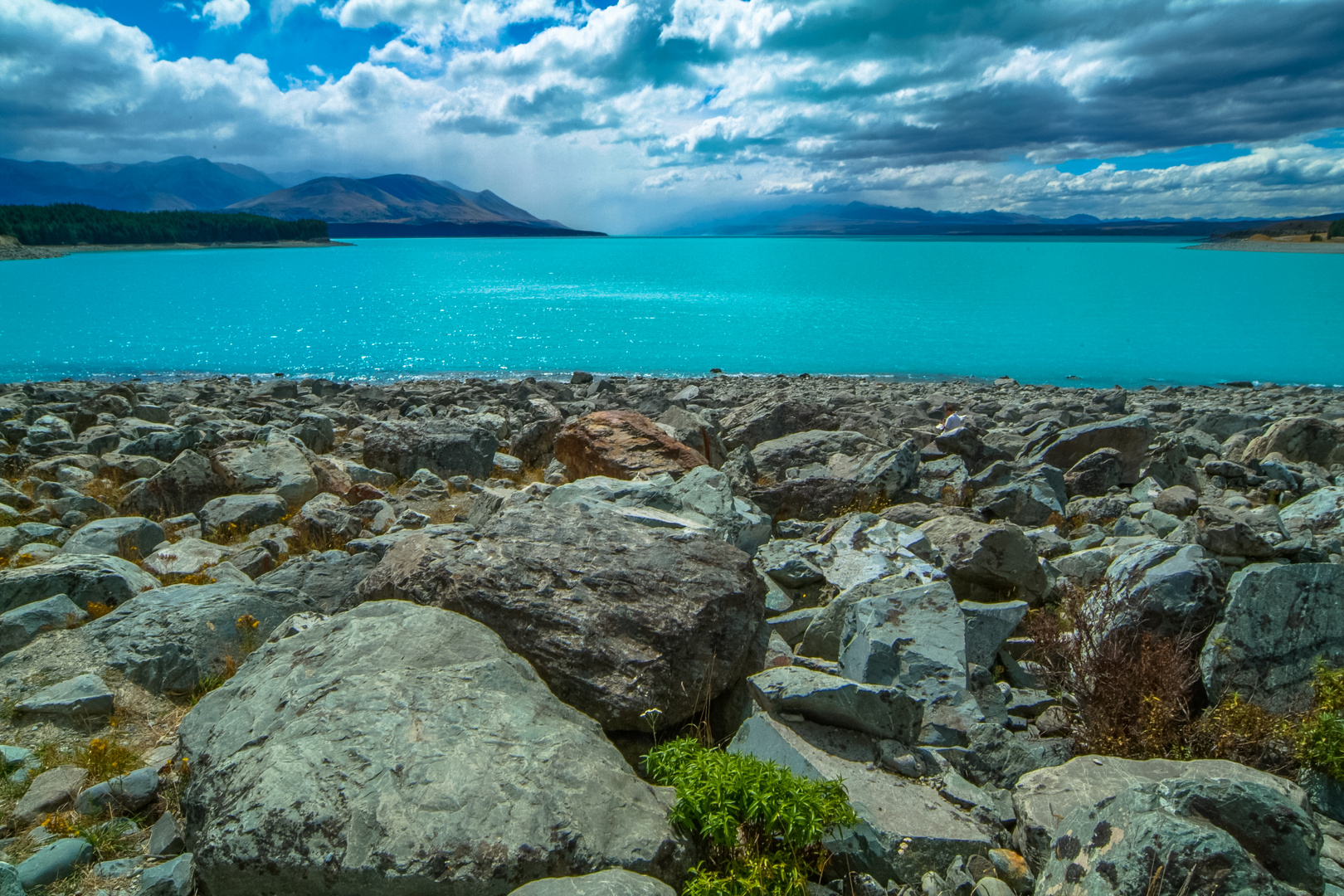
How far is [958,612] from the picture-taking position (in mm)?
5953

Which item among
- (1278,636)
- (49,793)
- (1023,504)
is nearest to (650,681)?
(49,793)

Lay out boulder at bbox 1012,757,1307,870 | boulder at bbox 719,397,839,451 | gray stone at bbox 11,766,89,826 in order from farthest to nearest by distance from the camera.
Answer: boulder at bbox 719,397,839,451, gray stone at bbox 11,766,89,826, boulder at bbox 1012,757,1307,870

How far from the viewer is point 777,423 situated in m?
14.7

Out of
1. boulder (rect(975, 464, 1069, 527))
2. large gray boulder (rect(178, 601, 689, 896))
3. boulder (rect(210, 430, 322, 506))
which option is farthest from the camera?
boulder (rect(210, 430, 322, 506))

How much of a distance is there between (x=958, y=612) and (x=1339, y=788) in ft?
7.81

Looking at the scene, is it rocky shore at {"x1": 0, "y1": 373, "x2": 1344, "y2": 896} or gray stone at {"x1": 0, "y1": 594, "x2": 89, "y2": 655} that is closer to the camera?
rocky shore at {"x1": 0, "y1": 373, "x2": 1344, "y2": 896}

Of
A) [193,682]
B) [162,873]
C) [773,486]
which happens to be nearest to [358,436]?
[773,486]

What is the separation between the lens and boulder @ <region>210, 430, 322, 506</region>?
10.8 metres

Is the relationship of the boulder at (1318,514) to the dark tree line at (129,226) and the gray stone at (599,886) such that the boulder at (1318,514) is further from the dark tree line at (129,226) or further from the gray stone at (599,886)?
the dark tree line at (129,226)

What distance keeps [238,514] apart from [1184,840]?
10.1 m

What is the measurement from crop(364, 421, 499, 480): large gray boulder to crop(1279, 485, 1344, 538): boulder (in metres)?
10.9

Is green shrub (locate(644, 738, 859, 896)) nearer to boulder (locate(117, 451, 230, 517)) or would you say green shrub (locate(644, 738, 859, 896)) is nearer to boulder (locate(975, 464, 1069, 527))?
boulder (locate(975, 464, 1069, 527))

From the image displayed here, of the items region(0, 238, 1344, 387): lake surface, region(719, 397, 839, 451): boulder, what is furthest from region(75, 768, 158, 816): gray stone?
region(0, 238, 1344, 387): lake surface

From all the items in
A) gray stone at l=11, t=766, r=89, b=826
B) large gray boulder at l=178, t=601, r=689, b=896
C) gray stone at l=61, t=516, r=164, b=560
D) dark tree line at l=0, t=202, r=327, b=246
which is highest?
dark tree line at l=0, t=202, r=327, b=246
